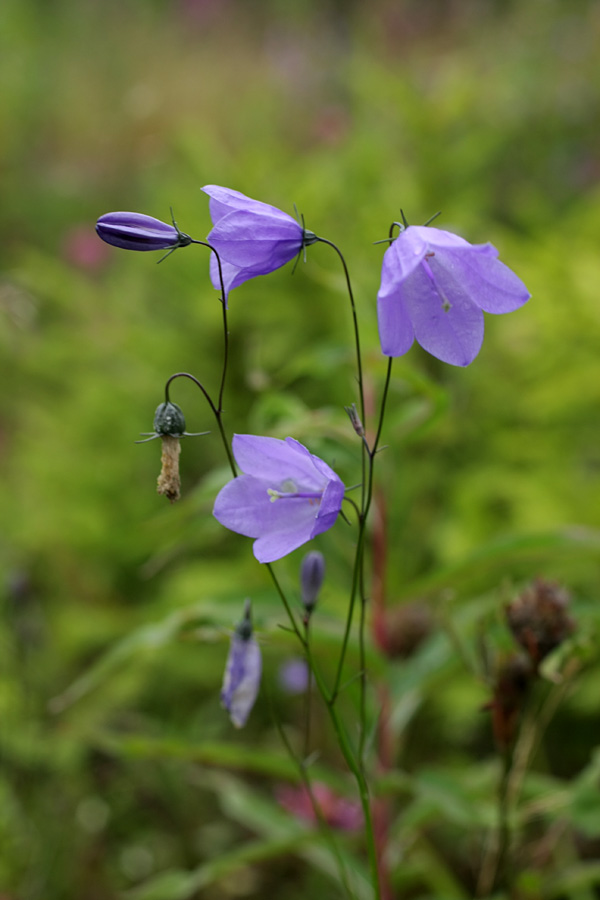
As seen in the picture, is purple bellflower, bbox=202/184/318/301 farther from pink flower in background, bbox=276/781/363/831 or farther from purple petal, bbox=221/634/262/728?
pink flower in background, bbox=276/781/363/831

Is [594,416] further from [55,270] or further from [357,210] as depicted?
[55,270]

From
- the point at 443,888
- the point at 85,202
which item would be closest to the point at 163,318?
the point at 443,888

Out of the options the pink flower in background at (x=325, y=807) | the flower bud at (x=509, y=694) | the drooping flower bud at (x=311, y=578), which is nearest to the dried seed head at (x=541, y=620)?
the flower bud at (x=509, y=694)

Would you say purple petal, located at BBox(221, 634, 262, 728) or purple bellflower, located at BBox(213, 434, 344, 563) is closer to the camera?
purple bellflower, located at BBox(213, 434, 344, 563)

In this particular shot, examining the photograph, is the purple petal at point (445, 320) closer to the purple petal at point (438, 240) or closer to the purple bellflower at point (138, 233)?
the purple petal at point (438, 240)

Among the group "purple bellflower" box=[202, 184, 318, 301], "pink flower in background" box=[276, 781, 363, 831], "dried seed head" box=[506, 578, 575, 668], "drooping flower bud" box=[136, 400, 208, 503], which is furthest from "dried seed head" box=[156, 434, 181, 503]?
"pink flower in background" box=[276, 781, 363, 831]

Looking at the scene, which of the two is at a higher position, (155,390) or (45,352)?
(45,352)

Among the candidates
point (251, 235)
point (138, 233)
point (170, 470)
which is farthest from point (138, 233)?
point (170, 470)

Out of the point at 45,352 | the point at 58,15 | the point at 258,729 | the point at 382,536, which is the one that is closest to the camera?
the point at 382,536
